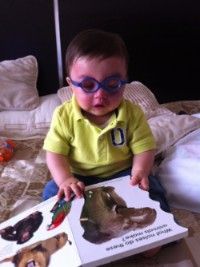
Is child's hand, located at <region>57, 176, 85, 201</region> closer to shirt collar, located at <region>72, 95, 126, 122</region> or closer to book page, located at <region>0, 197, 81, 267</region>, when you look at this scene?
book page, located at <region>0, 197, 81, 267</region>

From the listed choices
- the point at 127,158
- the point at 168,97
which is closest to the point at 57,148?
the point at 127,158

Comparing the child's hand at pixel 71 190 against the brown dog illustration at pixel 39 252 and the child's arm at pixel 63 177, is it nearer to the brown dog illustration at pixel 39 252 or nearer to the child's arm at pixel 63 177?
the child's arm at pixel 63 177

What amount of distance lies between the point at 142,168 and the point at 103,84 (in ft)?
0.81

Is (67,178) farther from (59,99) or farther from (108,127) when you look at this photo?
(59,99)

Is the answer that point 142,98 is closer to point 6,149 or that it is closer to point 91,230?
point 6,149

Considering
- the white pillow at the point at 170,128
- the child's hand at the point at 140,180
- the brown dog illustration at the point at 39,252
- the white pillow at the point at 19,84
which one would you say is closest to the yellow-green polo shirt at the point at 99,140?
the child's hand at the point at 140,180

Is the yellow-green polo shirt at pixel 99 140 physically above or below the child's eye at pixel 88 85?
below

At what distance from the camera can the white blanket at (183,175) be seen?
1.09 metres

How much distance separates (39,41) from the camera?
1882mm

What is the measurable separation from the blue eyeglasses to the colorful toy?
20.6 inches

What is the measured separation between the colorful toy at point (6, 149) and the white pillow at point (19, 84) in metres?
0.30

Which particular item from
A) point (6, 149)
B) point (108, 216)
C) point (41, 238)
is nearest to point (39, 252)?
point (41, 238)

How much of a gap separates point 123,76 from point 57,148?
27 cm

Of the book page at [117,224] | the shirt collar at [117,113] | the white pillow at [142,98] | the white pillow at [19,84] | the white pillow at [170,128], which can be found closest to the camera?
the book page at [117,224]
